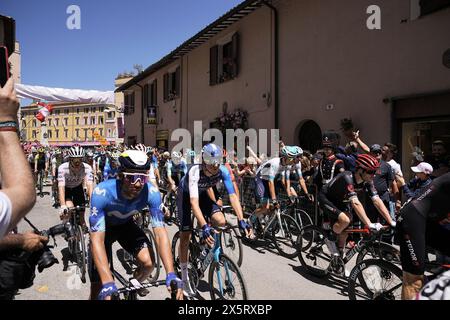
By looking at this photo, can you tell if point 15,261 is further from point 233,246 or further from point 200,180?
point 233,246

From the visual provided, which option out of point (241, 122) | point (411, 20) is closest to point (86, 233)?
point (411, 20)

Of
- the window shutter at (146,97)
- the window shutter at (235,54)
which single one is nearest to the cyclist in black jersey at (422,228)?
the window shutter at (235,54)

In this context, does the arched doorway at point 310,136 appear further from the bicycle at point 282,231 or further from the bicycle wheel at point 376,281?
the bicycle wheel at point 376,281

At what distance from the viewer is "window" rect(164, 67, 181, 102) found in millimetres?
21131

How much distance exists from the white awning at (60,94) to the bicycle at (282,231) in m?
6.94

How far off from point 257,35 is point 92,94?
6.60 meters

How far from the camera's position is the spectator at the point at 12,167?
1.34 metres

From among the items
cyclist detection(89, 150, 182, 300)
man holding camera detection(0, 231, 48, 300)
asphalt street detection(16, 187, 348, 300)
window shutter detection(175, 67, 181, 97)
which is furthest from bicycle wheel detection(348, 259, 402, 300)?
window shutter detection(175, 67, 181, 97)

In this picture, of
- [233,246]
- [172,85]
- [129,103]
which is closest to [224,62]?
[172,85]

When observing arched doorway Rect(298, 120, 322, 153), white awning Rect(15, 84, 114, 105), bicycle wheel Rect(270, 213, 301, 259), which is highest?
white awning Rect(15, 84, 114, 105)

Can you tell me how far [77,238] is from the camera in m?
5.54

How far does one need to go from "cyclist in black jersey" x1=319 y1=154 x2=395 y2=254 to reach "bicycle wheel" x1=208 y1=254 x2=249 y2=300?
1761mm

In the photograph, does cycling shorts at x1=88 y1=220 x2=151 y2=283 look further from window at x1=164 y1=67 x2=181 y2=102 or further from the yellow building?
the yellow building
